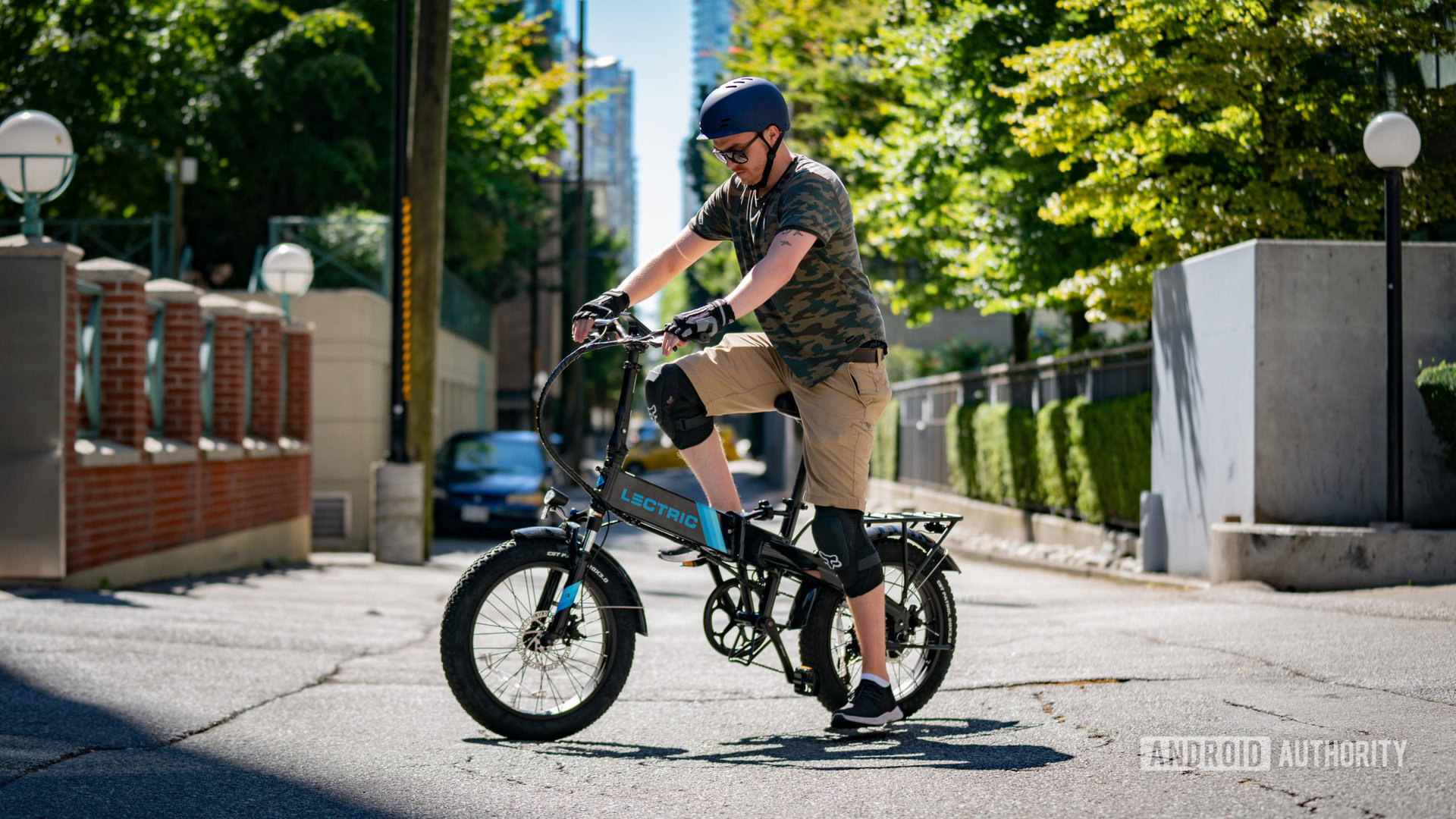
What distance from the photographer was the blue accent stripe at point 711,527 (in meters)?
4.57

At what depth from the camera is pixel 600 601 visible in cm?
457

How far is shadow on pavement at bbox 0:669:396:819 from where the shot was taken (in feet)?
11.7

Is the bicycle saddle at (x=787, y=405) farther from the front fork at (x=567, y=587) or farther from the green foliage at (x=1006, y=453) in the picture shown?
the green foliage at (x=1006, y=453)

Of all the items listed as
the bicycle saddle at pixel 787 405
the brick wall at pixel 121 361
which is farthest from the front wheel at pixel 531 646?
the brick wall at pixel 121 361

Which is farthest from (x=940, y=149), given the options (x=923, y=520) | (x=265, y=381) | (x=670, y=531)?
(x=670, y=531)

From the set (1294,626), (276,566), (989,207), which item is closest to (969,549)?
(989,207)

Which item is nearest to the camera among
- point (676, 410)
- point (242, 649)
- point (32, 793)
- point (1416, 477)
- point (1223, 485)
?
point (32, 793)

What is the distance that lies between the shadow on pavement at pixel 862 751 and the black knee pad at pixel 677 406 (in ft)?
3.16

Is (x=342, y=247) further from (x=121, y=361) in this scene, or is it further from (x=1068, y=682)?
(x=1068, y=682)

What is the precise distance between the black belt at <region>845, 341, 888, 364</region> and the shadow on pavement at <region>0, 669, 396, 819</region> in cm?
199

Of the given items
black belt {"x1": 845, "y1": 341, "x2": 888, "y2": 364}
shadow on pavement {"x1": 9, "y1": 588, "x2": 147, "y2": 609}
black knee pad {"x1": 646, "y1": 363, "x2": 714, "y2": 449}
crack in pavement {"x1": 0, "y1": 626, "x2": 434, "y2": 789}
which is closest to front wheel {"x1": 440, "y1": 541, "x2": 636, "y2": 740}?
black knee pad {"x1": 646, "y1": 363, "x2": 714, "y2": 449}

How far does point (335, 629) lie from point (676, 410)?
13.3 feet

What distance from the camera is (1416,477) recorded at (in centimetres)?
977

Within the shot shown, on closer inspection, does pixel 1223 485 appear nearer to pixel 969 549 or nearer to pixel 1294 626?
pixel 1294 626
